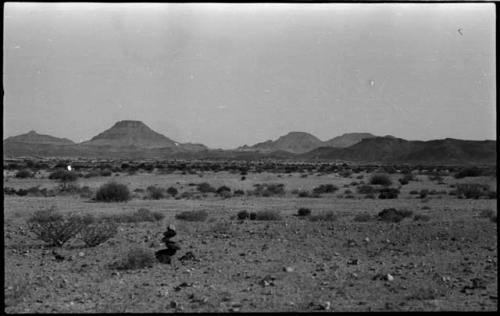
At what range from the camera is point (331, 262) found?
1259cm

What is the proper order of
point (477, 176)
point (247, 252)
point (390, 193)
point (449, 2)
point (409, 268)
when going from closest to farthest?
point (449, 2), point (409, 268), point (247, 252), point (390, 193), point (477, 176)

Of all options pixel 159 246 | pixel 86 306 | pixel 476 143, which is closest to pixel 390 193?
pixel 159 246

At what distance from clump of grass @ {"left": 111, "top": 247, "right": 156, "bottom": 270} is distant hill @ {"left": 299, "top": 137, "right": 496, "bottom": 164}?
10344cm

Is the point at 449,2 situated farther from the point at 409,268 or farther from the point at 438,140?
the point at 438,140

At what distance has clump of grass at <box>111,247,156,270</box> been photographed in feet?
39.4

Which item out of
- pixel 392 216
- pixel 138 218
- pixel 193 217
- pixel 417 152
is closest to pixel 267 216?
pixel 193 217

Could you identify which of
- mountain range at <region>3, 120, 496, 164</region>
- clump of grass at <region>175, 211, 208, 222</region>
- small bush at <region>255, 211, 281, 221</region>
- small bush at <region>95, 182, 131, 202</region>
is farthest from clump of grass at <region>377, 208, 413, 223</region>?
mountain range at <region>3, 120, 496, 164</region>

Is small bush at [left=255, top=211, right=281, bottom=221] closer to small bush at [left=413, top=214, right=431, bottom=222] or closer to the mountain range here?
small bush at [left=413, top=214, right=431, bottom=222]

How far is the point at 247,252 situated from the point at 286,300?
3797 millimetres

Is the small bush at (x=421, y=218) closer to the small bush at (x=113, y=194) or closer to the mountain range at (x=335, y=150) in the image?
the small bush at (x=113, y=194)

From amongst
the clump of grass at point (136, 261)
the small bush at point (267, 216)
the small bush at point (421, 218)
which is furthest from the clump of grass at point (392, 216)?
the clump of grass at point (136, 261)

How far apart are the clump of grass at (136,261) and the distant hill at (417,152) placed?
103442 mm

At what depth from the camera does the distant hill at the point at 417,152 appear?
113 metres

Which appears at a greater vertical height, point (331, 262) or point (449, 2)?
point (449, 2)
